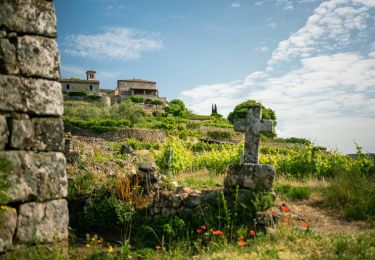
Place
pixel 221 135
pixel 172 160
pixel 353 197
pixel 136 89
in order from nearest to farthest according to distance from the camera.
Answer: pixel 353 197 → pixel 172 160 → pixel 221 135 → pixel 136 89

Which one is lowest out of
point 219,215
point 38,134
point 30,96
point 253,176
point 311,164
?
point 219,215

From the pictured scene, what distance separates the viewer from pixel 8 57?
410 centimetres

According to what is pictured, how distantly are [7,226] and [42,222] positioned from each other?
400mm

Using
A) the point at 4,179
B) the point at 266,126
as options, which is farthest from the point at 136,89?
the point at 4,179

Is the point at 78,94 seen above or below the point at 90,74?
below

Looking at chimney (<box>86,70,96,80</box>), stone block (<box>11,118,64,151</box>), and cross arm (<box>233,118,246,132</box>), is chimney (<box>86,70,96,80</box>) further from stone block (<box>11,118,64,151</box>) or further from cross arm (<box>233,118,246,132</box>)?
stone block (<box>11,118,64,151</box>)

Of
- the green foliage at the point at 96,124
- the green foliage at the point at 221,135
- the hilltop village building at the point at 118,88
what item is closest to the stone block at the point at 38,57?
the green foliage at the point at 96,124

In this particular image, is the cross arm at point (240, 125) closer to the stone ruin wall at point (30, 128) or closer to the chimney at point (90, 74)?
the stone ruin wall at point (30, 128)

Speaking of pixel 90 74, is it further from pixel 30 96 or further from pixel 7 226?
pixel 7 226

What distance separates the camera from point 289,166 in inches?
541

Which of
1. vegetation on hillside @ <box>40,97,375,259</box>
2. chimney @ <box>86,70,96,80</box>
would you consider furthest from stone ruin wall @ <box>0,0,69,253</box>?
chimney @ <box>86,70,96,80</box>

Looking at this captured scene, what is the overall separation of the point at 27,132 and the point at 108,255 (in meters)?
2.65

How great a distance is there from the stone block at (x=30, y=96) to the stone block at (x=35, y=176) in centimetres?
56

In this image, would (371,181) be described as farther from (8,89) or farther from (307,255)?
(8,89)
